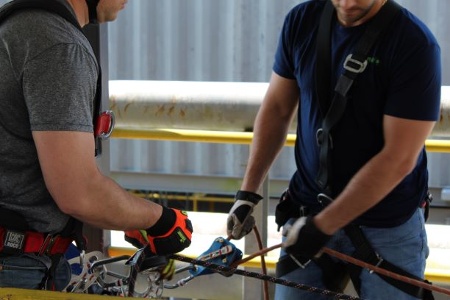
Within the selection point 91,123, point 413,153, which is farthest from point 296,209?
point 91,123

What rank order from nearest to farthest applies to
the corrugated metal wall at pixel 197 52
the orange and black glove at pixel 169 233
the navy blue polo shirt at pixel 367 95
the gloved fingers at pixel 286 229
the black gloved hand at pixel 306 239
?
the orange and black glove at pixel 169 233 < the navy blue polo shirt at pixel 367 95 < the black gloved hand at pixel 306 239 < the gloved fingers at pixel 286 229 < the corrugated metal wall at pixel 197 52

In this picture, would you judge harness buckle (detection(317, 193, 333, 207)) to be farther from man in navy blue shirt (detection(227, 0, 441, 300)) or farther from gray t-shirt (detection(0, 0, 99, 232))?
gray t-shirt (detection(0, 0, 99, 232))

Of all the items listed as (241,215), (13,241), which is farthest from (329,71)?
(13,241)

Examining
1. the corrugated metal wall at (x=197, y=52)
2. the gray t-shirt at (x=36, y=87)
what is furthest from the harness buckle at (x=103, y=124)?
the corrugated metal wall at (x=197, y=52)

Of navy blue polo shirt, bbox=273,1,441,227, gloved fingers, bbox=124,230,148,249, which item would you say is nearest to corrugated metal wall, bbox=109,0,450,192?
navy blue polo shirt, bbox=273,1,441,227

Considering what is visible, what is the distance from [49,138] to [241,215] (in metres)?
1.14

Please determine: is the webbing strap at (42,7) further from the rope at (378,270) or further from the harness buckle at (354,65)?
the rope at (378,270)

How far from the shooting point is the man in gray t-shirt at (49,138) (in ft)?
6.82

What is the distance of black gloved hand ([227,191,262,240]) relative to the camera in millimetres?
3051

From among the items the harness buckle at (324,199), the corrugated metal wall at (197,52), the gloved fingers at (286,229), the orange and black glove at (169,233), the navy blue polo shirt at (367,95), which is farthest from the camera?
the corrugated metal wall at (197,52)

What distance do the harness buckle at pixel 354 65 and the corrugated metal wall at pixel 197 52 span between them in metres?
4.65

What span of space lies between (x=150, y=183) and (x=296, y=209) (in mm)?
5010

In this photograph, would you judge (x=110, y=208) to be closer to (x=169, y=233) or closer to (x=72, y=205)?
(x=72, y=205)

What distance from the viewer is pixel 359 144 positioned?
2.71 meters
